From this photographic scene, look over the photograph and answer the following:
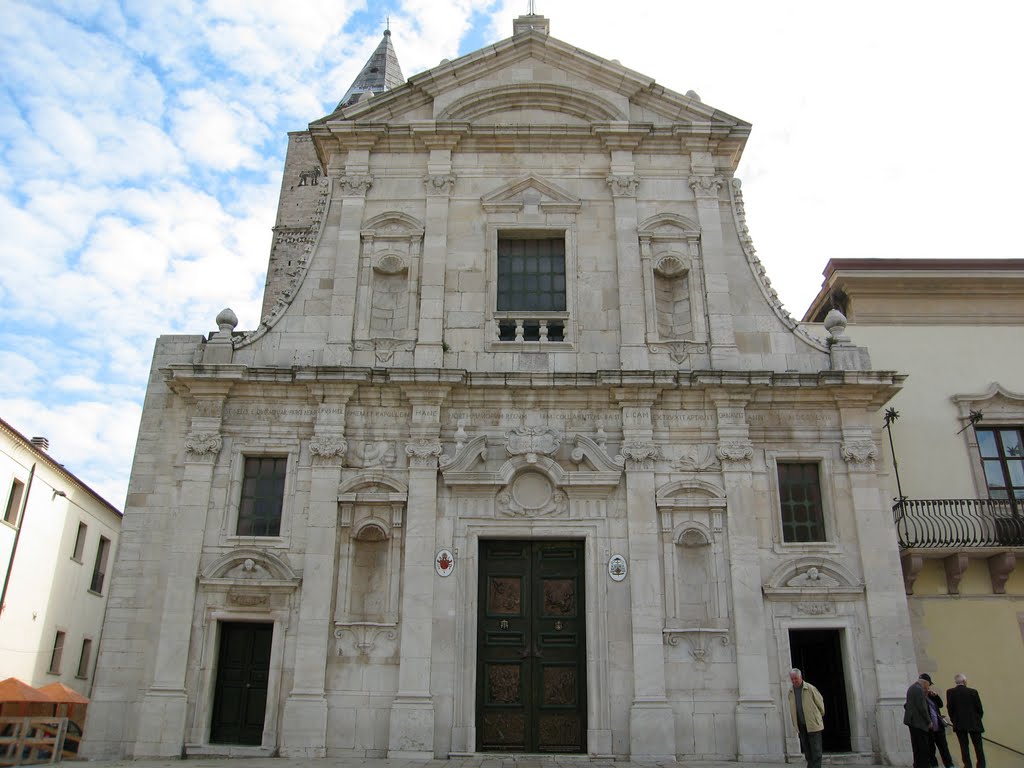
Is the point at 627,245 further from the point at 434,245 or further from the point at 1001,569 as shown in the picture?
the point at 1001,569

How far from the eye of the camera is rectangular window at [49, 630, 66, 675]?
89.4 feet

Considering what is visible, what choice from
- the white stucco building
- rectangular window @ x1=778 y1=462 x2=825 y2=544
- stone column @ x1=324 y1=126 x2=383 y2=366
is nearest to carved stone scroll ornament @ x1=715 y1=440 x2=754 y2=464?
rectangular window @ x1=778 y1=462 x2=825 y2=544

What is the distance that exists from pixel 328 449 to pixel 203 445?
2200 millimetres

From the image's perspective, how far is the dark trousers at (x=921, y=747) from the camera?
39.7ft

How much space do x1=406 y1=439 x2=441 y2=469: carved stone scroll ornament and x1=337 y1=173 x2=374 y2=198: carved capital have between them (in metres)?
5.48

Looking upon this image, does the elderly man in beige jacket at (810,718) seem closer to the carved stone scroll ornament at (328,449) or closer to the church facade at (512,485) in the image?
the church facade at (512,485)

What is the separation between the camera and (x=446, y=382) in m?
14.9

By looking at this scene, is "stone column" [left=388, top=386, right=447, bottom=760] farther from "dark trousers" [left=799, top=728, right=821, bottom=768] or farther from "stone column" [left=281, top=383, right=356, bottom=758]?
"dark trousers" [left=799, top=728, right=821, bottom=768]

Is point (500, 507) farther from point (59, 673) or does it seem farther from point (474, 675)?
point (59, 673)

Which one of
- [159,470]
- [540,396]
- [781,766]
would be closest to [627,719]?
[781,766]

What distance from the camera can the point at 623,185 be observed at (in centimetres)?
1689

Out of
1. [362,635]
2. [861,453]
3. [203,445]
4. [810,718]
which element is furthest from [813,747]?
[203,445]

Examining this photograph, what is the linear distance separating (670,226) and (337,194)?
6.69m

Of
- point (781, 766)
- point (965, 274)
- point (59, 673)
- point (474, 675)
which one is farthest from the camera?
point (59, 673)
